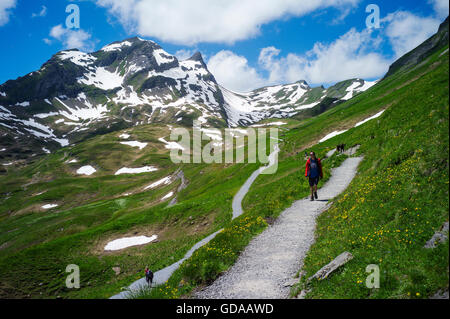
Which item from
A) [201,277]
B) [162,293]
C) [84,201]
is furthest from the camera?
[84,201]

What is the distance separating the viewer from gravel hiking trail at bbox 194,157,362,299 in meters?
11.4

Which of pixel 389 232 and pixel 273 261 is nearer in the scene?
pixel 389 232

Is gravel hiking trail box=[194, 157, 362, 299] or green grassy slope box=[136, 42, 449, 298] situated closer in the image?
green grassy slope box=[136, 42, 449, 298]

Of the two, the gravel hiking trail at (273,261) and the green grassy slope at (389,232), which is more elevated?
the green grassy slope at (389,232)

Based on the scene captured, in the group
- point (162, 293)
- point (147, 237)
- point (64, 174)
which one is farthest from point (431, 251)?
point (64, 174)

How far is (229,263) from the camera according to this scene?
14555 mm

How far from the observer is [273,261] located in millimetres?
13844

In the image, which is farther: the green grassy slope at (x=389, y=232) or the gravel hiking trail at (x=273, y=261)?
the gravel hiking trail at (x=273, y=261)

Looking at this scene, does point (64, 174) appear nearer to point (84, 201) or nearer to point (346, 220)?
point (84, 201)

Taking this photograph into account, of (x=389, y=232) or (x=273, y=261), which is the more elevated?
(x=389, y=232)

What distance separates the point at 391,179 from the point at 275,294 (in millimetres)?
9014

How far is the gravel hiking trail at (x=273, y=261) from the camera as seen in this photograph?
11.4 metres

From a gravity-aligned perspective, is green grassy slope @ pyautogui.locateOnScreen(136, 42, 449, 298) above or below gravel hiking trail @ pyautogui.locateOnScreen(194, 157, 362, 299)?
above
